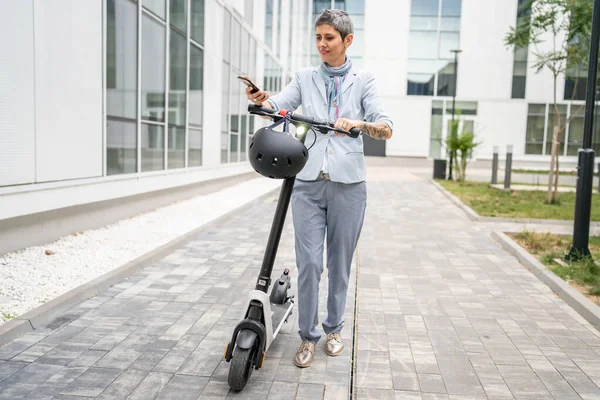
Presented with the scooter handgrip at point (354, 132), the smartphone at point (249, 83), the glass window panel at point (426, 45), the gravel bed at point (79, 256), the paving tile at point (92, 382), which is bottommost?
the paving tile at point (92, 382)

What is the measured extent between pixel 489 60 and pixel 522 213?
23765 millimetres

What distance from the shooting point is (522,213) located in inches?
442

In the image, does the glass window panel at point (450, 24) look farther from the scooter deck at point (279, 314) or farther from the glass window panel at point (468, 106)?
the scooter deck at point (279, 314)

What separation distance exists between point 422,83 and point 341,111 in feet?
104

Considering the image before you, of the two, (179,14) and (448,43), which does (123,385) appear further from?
(448,43)

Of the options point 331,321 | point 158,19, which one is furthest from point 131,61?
point 331,321

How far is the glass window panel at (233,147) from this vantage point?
54.0 feet

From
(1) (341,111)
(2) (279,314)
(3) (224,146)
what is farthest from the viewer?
(3) (224,146)

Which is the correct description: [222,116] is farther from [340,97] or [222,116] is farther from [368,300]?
[340,97]

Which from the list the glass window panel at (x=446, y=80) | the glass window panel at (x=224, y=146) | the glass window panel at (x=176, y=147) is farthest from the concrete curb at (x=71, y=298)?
the glass window panel at (x=446, y=80)

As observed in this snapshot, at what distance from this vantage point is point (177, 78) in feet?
37.3

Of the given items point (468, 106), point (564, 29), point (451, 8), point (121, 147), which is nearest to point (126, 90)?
point (121, 147)

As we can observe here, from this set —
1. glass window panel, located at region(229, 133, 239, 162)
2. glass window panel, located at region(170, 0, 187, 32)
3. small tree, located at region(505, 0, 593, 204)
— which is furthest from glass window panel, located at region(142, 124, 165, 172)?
small tree, located at region(505, 0, 593, 204)

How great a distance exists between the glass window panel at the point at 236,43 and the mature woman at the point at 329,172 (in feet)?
43.3
